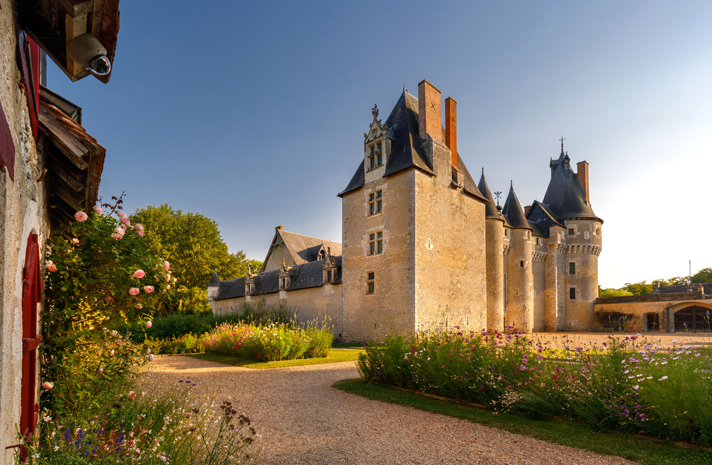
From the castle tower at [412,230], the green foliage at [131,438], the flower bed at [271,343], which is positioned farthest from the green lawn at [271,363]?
the green foliage at [131,438]

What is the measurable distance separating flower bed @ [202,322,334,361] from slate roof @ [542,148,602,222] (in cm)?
2718

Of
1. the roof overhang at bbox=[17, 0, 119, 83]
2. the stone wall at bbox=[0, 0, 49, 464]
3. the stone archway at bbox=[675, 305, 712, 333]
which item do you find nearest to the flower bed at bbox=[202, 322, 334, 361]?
the stone wall at bbox=[0, 0, 49, 464]

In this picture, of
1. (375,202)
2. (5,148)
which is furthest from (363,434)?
(375,202)

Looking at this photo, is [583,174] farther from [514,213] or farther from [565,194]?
[514,213]

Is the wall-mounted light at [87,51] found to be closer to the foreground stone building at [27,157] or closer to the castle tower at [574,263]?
the foreground stone building at [27,157]

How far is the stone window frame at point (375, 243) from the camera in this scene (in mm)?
18859

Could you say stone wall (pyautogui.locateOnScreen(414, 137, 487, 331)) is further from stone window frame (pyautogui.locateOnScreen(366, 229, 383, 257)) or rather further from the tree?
the tree

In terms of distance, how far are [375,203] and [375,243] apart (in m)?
1.97

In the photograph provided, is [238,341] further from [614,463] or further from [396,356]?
[614,463]

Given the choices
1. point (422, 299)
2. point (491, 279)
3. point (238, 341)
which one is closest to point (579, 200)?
point (491, 279)

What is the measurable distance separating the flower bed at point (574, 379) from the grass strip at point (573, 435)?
19 cm

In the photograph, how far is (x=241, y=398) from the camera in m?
7.23

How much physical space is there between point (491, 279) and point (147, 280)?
22453 mm

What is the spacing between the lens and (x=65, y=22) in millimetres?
2529
